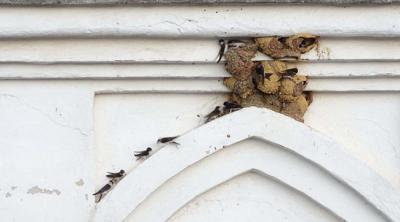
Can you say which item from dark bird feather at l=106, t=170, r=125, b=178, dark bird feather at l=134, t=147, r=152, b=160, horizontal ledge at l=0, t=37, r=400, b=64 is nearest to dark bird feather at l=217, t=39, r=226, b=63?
horizontal ledge at l=0, t=37, r=400, b=64

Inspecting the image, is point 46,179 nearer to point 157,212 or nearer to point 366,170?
point 157,212

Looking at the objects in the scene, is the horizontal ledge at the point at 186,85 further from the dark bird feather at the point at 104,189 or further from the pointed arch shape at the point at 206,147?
the dark bird feather at the point at 104,189

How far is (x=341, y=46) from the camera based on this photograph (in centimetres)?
215

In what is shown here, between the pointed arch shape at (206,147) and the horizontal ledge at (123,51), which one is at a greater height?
the horizontal ledge at (123,51)

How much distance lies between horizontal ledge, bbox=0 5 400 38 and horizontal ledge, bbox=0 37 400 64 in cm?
4

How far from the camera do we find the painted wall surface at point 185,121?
210 centimetres

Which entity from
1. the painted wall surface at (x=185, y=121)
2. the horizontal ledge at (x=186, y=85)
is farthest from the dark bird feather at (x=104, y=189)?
the horizontal ledge at (x=186, y=85)

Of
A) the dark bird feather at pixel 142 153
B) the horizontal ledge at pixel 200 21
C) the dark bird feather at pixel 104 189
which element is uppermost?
the horizontal ledge at pixel 200 21

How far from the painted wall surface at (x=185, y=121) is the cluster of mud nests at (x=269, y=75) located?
0.04 meters

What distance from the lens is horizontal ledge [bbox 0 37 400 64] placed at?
83.4 inches

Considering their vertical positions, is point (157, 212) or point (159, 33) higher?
point (159, 33)

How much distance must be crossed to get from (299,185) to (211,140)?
1.10 ft

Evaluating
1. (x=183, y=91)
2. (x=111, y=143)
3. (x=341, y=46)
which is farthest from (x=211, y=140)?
(x=341, y=46)

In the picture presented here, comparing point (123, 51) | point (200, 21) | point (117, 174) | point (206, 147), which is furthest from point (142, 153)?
point (200, 21)
